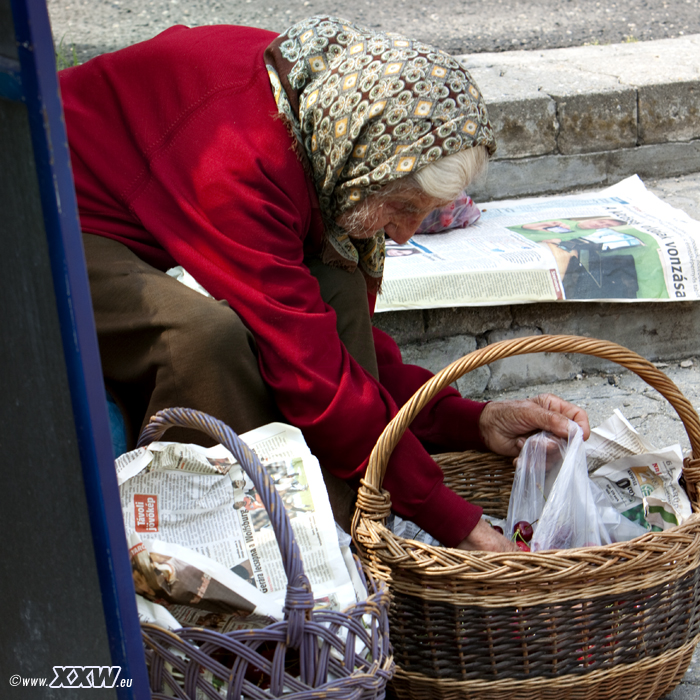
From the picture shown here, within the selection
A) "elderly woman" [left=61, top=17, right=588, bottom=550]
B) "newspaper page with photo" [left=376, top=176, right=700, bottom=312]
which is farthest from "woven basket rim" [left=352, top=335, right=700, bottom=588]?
"newspaper page with photo" [left=376, top=176, right=700, bottom=312]

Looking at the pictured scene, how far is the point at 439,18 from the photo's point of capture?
3.90 meters

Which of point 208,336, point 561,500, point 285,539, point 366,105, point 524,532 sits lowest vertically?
point 524,532

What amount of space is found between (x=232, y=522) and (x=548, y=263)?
137cm

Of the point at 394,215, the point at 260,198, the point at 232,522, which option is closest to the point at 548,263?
the point at 394,215

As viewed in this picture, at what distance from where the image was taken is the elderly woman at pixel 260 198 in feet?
4.12

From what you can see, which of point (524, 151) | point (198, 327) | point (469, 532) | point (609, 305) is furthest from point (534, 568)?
point (524, 151)

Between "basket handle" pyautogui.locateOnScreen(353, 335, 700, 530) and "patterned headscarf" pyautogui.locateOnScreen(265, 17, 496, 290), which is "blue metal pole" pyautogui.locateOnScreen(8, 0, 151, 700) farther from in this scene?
"patterned headscarf" pyautogui.locateOnScreen(265, 17, 496, 290)

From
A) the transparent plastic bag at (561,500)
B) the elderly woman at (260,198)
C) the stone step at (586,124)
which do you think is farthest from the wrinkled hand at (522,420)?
the stone step at (586,124)

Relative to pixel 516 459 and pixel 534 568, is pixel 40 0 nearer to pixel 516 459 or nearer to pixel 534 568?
pixel 534 568

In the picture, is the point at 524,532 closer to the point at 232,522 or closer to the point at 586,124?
the point at 232,522

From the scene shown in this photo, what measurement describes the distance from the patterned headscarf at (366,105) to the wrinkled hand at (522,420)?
522mm

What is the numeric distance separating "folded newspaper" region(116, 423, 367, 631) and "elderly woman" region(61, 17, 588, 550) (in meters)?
0.13

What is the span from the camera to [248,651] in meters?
0.88

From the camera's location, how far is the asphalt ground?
3.54m
